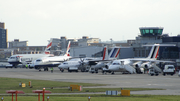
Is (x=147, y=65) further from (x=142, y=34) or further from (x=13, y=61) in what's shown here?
(x=13, y=61)

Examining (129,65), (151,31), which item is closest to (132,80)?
(129,65)

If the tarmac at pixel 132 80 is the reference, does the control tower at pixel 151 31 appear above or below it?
above

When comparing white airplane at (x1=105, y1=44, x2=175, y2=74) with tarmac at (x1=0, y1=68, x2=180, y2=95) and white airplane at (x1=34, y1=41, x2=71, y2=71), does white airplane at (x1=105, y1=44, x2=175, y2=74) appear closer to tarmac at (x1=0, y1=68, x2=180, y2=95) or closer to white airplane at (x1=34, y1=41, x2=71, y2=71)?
tarmac at (x1=0, y1=68, x2=180, y2=95)

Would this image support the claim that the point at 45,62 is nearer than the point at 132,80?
No

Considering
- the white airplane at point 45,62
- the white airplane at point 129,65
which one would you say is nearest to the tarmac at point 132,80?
the white airplane at point 129,65

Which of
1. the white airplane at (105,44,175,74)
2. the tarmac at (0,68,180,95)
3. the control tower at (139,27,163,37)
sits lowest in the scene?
the tarmac at (0,68,180,95)

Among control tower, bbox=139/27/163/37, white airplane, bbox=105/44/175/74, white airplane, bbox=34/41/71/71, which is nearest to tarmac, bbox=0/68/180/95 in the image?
white airplane, bbox=105/44/175/74

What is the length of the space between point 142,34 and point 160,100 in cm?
9259

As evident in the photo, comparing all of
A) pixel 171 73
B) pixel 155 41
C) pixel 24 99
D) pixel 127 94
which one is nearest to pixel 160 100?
pixel 127 94

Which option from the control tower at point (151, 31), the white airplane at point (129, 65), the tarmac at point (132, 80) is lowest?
the tarmac at point (132, 80)

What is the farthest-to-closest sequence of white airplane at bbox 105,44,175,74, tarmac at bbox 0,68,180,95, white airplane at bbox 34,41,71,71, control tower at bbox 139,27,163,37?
control tower at bbox 139,27,163,37, white airplane at bbox 34,41,71,71, white airplane at bbox 105,44,175,74, tarmac at bbox 0,68,180,95

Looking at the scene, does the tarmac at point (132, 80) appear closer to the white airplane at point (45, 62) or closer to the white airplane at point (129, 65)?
the white airplane at point (129, 65)

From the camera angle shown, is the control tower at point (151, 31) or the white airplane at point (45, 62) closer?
the white airplane at point (45, 62)

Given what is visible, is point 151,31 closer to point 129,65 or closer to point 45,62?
point 129,65
